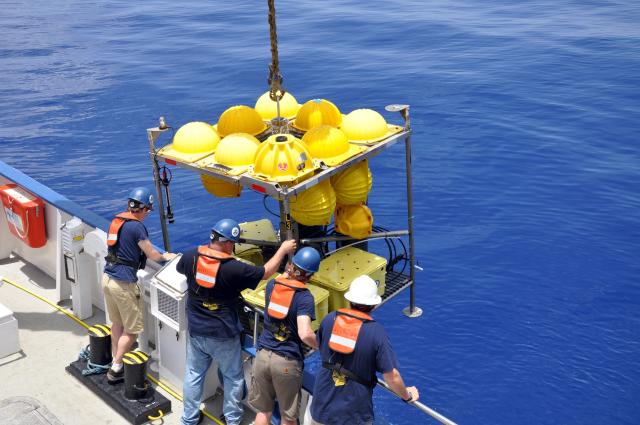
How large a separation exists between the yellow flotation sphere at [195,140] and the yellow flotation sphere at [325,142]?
1.02 m

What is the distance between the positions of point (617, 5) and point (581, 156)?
1820 cm

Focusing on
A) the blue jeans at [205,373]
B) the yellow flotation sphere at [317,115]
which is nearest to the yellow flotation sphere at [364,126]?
the yellow flotation sphere at [317,115]

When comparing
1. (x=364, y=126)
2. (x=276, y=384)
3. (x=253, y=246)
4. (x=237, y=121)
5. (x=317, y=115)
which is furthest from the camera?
(x=253, y=246)

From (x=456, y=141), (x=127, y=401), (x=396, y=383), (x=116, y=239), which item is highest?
(x=116, y=239)

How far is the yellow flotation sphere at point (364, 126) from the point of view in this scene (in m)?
7.53

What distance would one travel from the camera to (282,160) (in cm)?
638

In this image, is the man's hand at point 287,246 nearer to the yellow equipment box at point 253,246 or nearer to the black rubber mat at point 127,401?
the black rubber mat at point 127,401

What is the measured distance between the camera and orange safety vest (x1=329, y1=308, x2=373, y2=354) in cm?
496

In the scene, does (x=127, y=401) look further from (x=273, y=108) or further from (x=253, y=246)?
(x=273, y=108)

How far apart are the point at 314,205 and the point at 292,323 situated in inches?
69.2

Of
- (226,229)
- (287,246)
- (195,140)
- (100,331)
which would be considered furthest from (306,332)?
(195,140)

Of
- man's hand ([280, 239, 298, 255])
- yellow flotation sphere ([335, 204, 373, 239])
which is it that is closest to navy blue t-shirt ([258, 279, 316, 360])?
man's hand ([280, 239, 298, 255])

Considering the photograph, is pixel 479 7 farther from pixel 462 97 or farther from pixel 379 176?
pixel 379 176

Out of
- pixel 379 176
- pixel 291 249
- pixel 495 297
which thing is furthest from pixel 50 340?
pixel 379 176
